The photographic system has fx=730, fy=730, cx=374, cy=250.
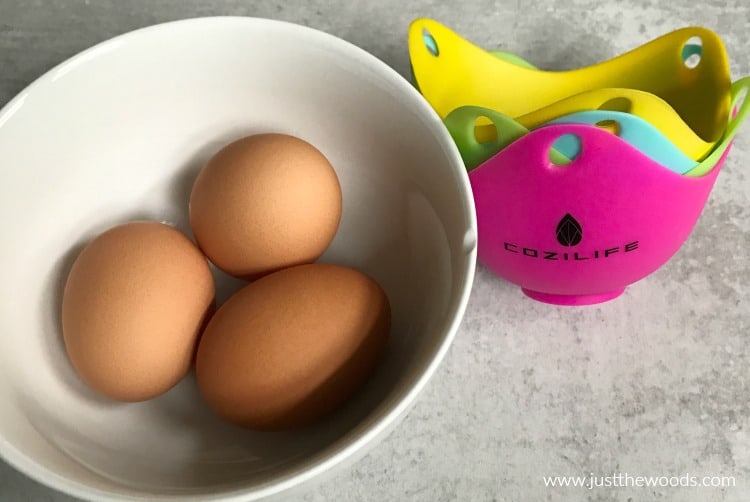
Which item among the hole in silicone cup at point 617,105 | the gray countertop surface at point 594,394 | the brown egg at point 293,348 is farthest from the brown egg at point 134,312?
the hole in silicone cup at point 617,105

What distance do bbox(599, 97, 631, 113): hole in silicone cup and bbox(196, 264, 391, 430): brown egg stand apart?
0.24m

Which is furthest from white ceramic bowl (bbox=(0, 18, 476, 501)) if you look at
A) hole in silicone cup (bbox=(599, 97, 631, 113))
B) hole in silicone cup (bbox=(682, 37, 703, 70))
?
hole in silicone cup (bbox=(682, 37, 703, 70))

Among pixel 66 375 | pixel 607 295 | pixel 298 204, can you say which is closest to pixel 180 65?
pixel 298 204

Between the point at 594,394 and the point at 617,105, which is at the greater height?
the point at 617,105

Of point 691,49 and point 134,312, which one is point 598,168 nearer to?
point 691,49

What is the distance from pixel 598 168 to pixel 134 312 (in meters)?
0.37

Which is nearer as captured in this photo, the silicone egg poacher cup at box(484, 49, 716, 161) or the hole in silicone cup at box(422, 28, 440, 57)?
the silicone egg poacher cup at box(484, 49, 716, 161)

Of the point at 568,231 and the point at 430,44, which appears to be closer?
the point at 568,231

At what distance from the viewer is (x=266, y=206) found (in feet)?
1.98

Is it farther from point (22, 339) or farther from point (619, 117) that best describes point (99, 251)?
point (619, 117)

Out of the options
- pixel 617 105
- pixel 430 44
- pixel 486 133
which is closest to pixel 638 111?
pixel 617 105

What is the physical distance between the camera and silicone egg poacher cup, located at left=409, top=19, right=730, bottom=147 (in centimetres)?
67

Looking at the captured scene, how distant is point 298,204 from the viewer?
0.61 meters

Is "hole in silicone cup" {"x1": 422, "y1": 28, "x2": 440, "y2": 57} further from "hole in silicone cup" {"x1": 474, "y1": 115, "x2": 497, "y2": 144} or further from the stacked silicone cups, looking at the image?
"hole in silicone cup" {"x1": 474, "y1": 115, "x2": 497, "y2": 144}
